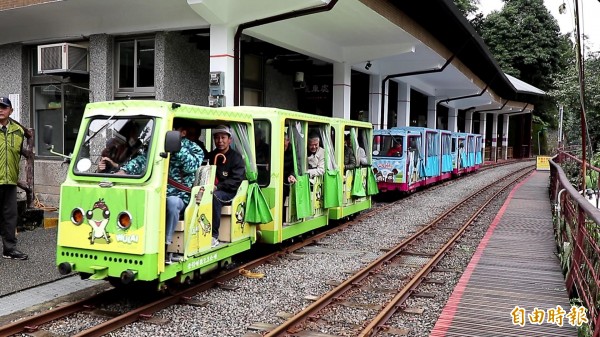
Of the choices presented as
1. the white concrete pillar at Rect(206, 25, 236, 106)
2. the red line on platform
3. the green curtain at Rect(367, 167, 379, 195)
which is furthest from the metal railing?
the white concrete pillar at Rect(206, 25, 236, 106)

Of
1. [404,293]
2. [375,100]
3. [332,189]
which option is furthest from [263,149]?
[375,100]

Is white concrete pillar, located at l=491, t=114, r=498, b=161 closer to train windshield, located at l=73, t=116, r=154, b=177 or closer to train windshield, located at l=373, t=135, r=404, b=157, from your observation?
train windshield, located at l=373, t=135, r=404, b=157

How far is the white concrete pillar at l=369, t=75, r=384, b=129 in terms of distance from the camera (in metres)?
20.0

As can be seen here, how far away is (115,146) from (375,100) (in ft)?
49.7

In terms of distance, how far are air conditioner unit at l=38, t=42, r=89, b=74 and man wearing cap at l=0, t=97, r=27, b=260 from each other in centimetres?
449

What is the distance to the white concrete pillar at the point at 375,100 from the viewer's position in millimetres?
20031

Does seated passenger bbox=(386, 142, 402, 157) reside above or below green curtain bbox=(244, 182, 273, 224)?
above

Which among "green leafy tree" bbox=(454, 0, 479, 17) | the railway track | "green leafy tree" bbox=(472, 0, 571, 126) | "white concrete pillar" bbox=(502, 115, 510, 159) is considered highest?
"green leafy tree" bbox=(454, 0, 479, 17)

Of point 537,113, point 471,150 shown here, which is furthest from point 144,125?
point 537,113

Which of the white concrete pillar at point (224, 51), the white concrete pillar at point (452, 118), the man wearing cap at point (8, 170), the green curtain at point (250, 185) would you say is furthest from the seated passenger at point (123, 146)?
the white concrete pillar at point (452, 118)

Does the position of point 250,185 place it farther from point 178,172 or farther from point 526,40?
point 526,40

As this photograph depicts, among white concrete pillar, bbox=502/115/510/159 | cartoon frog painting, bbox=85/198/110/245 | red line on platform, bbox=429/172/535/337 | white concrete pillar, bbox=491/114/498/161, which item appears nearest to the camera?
red line on platform, bbox=429/172/535/337

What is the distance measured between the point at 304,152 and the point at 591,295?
16.4 ft

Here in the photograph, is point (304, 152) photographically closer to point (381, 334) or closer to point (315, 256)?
point (315, 256)
